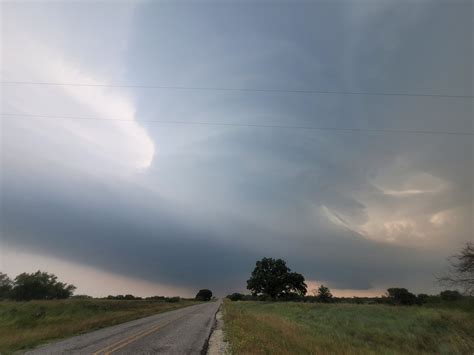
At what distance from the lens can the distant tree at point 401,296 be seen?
287 ft

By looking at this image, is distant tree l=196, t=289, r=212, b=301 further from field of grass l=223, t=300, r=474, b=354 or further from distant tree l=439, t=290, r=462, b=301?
distant tree l=439, t=290, r=462, b=301

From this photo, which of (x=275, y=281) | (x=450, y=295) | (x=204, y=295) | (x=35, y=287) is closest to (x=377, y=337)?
(x=450, y=295)

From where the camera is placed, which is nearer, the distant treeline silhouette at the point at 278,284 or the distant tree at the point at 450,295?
the distant tree at the point at 450,295

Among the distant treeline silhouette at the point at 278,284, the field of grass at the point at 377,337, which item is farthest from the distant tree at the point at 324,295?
the field of grass at the point at 377,337

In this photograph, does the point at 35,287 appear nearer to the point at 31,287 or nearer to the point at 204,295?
the point at 31,287

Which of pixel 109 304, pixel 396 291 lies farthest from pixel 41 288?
pixel 396 291

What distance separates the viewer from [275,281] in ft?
325

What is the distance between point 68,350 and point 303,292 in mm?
98611

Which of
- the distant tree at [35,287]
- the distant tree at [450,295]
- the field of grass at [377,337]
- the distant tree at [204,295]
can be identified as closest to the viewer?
the field of grass at [377,337]

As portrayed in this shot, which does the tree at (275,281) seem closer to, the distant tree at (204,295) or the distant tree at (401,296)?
the distant tree at (401,296)

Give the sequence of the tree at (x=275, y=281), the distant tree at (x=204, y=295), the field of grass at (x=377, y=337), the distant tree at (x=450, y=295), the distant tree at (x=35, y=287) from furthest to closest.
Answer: the distant tree at (x=204, y=295) → the tree at (x=275, y=281) → the distant tree at (x=35, y=287) → the distant tree at (x=450, y=295) → the field of grass at (x=377, y=337)

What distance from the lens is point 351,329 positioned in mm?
26141

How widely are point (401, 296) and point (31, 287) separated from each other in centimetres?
10748

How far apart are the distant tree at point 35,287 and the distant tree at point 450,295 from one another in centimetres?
9905
